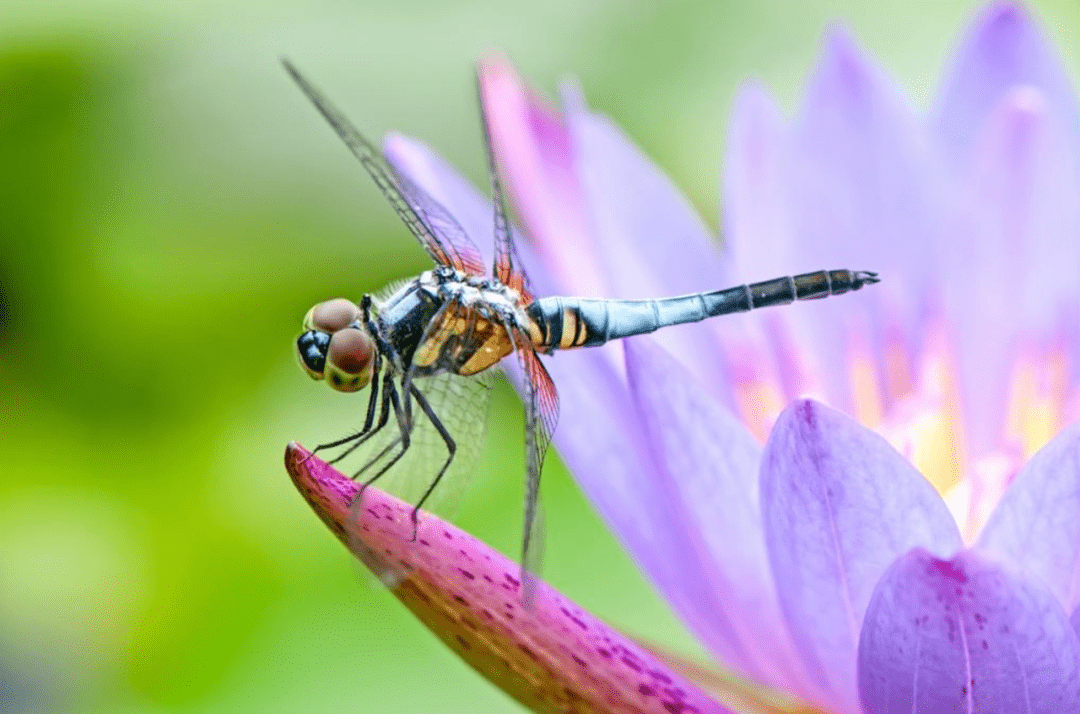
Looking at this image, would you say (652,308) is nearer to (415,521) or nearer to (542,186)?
(542,186)

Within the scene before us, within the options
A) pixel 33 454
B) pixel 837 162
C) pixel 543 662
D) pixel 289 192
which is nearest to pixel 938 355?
pixel 837 162

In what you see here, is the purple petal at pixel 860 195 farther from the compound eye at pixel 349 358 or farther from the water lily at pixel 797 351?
the compound eye at pixel 349 358

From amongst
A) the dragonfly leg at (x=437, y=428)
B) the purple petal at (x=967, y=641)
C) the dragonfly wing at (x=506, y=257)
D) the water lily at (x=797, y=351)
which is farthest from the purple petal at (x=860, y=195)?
the purple petal at (x=967, y=641)

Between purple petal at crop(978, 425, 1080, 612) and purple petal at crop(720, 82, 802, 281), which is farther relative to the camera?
purple petal at crop(720, 82, 802, 281)

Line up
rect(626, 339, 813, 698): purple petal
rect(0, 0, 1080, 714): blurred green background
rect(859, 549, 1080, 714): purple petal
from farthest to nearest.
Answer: rect(0, 0, 1080, 714): blurred green background < rect(626, 339, 813, 698): purple petal < rect(859, 549, 1080, 714): purple petal

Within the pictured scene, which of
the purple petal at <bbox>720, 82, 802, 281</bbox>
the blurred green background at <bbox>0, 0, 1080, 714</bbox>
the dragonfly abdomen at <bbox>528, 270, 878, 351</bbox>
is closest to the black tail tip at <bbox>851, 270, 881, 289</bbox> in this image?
the dragonfly abdomen at <bbox>528, 270, 878, 351</bbox>

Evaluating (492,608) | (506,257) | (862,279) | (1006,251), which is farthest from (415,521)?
(1006,251)

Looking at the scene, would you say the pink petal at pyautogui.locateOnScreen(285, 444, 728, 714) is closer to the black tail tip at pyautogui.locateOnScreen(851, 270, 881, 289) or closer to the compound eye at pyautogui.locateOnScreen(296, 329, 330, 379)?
the compound eye at pyautogui.locateOnScreen(296, 329, 330, 379)

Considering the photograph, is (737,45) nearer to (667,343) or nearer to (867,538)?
(667,343)
